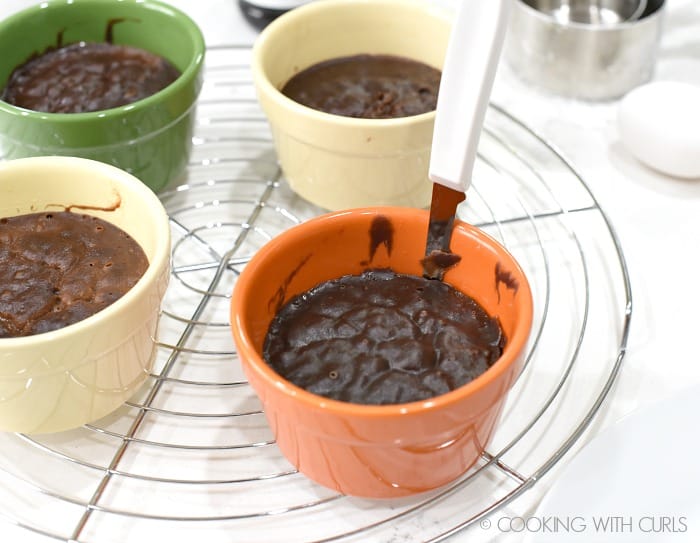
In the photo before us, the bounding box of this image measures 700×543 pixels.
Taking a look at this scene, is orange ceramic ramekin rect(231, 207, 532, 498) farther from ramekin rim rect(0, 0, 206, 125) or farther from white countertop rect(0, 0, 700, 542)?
ramekin rim rect(0, 0, 206, 125)

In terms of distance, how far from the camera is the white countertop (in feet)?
3.59

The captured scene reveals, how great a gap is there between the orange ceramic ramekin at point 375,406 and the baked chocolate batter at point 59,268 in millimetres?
187

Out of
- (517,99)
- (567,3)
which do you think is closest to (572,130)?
(517,99)

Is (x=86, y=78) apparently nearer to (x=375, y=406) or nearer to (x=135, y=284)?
(x=135, y=284)

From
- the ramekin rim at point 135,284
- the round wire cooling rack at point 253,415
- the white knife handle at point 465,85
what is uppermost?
the white knife handle at point 465,85

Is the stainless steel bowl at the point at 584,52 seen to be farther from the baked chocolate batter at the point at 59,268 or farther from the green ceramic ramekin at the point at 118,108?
the baked chocolate batter at the point at 59,268

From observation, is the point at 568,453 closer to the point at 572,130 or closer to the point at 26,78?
the point at 572,130

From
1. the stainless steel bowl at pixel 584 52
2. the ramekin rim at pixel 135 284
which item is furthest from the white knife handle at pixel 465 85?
the stainless steel bowl at pixel 584 52

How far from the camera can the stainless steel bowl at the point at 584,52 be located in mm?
1443

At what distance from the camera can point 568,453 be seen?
1012mm

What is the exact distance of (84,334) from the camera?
92 cm

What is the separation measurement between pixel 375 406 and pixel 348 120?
481 millimetres

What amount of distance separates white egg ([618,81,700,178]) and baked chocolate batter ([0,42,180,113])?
729 millimetres

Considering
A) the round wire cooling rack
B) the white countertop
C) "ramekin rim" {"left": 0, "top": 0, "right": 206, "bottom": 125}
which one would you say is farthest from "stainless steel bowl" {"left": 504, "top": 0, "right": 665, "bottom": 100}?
"ramekin rim" {"left": 0, "top": 0, "right": 206, "bottom": 125}
